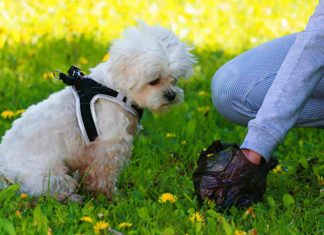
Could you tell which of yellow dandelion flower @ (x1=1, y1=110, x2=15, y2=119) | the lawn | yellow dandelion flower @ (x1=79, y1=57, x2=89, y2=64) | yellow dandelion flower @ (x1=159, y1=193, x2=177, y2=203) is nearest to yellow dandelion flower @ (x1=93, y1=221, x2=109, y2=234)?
the lawn

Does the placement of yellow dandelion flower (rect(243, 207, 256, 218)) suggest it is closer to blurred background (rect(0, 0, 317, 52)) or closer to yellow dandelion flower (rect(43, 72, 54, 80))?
yellow dandelion flower (rect(43, 72, 54, 80))

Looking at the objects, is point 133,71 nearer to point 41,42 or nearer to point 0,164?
point 0,164

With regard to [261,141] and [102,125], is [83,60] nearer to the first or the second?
[102,125]

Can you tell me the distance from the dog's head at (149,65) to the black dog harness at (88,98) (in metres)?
0.05

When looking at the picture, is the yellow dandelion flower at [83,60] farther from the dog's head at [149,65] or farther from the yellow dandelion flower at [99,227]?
the yellow dandelion flower at [99,227]

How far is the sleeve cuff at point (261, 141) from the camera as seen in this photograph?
3.20m

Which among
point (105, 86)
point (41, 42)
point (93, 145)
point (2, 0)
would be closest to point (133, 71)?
point (105, 86)

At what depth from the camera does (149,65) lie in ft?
11.6

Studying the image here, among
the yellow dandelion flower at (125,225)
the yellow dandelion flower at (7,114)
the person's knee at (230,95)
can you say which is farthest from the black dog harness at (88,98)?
the yellow dandelion flower at (7,114)

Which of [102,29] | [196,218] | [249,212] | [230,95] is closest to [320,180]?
[230,95]

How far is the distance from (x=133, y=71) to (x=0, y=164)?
782 millimetres

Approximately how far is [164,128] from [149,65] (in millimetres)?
1324

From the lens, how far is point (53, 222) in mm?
3156

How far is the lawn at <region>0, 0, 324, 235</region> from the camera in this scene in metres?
3.24
